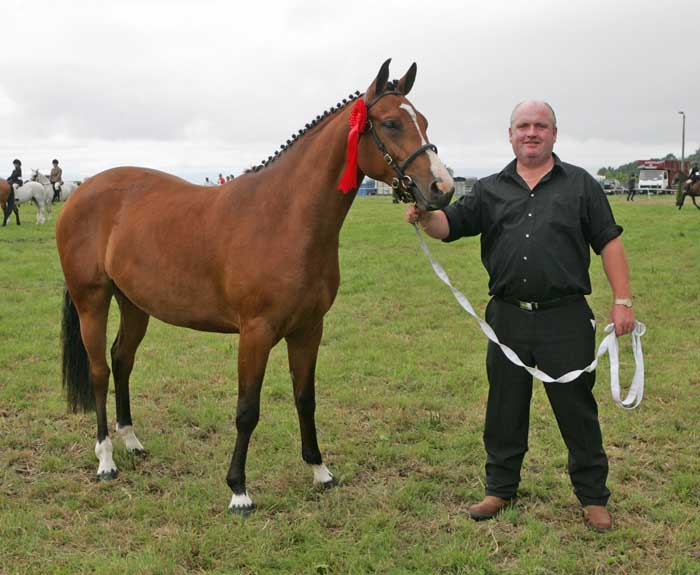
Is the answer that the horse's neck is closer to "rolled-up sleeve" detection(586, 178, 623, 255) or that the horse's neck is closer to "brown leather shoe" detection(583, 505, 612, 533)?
"rolled-up sleeve" detection(586, 178, 623, 255)

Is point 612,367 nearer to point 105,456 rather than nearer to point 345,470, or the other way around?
point 345,470

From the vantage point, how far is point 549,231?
3408 millimetres

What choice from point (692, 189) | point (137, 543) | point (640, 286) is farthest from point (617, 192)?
point (137, 543)

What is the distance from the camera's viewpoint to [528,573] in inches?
126

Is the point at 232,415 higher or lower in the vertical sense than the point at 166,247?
lower

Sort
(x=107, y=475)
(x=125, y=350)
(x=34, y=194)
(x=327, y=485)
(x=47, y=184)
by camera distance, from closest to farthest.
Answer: (x=327, y=485) → (x=107, y=475) → (x=125, y=350) → (x=34, y=194) → (x=47, y=184)

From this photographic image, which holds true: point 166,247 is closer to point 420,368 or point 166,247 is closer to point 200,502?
point 200,502

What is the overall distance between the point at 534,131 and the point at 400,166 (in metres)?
0.75

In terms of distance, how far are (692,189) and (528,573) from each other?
23.7 m

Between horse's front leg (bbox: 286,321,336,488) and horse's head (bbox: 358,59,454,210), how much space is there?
3.81ft

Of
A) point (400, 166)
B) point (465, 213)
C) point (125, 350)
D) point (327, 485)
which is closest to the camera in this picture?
point (400, 166)

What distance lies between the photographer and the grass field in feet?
11.1

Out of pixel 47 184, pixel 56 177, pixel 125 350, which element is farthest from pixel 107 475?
pixel 56 177

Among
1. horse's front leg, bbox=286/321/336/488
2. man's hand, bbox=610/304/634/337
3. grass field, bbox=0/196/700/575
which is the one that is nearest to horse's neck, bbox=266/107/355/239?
horse's front leg, bbox=286/321/336/488
